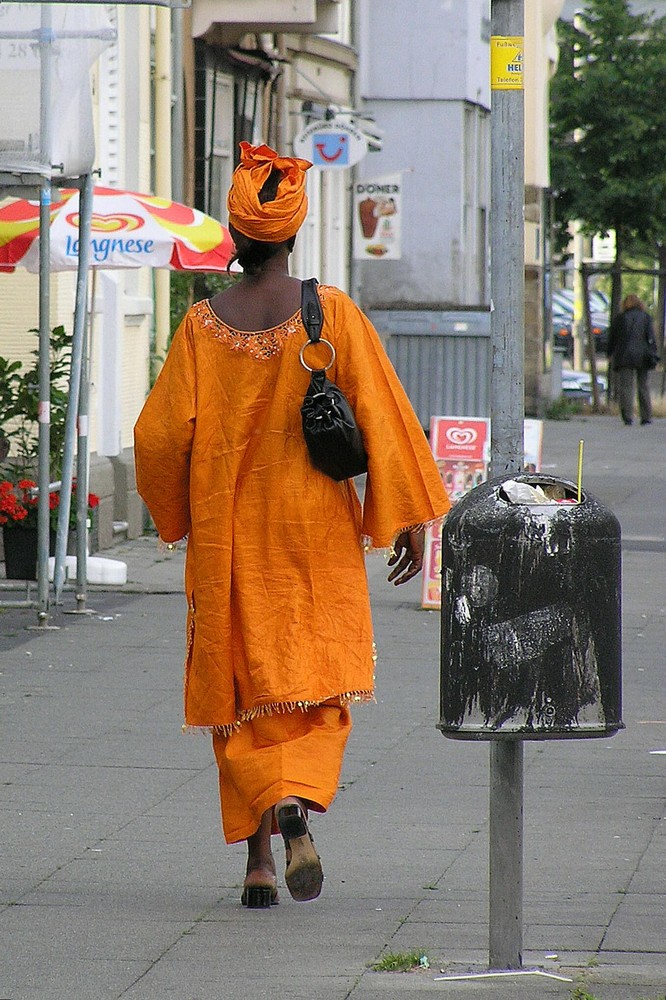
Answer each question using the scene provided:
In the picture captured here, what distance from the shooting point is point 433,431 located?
11.4 meters

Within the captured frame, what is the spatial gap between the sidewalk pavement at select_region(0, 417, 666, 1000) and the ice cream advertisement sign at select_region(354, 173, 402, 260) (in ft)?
38.6

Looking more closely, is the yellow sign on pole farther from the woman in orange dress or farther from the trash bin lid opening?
the trash bin lid opening

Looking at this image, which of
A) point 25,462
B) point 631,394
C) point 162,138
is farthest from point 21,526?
point 631,394

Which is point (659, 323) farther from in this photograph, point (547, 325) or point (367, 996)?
point (367, 996)

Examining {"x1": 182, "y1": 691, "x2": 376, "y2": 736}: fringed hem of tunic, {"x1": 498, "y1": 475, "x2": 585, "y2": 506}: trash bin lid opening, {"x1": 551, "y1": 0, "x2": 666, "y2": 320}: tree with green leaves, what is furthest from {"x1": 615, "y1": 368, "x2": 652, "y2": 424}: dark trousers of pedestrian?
{"x1": 498, "y1": 475, "x2": 585, "y2": 506}: trash bin lid opening

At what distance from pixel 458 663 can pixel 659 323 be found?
31.1 meters

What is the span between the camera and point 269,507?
5191 mm

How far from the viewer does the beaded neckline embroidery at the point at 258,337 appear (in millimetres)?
5176

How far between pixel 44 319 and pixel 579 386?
25.4 metres

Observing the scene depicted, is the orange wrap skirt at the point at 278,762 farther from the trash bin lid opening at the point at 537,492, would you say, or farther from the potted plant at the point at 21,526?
the potted plant at the point at 21,526

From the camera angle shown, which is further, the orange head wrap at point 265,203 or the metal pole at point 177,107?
the metal pole at point 177,107

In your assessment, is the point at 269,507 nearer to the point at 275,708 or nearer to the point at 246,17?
the point at 275,708

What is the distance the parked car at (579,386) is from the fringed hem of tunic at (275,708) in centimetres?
2656

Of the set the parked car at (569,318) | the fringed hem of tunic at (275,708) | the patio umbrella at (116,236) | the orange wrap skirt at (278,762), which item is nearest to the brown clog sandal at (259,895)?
the orange wrap skirt at (278,762)
